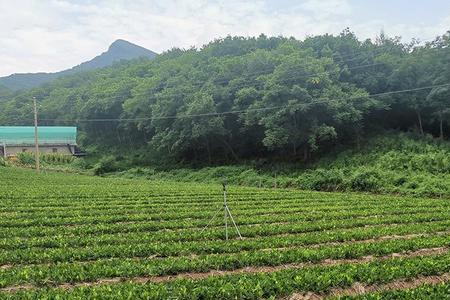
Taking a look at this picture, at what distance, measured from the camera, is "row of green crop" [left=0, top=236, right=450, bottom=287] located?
992 cm

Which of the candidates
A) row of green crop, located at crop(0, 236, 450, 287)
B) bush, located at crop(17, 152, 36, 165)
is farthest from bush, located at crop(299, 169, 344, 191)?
bush, located at crop(17, 152, 36, 165)

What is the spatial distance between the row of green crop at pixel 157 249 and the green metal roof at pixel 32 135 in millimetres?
79771

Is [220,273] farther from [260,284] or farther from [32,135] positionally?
[32,135]

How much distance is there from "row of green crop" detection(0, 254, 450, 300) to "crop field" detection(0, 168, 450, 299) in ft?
0.07

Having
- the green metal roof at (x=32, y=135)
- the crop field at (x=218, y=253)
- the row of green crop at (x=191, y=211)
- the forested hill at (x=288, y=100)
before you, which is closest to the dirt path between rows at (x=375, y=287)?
the crop field at (x=218, y=253)

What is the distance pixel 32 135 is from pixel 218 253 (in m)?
83.0

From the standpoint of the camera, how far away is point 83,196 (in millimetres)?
28875

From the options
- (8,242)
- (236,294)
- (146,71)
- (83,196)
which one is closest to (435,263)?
(236,294)

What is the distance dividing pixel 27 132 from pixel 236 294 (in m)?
87.0

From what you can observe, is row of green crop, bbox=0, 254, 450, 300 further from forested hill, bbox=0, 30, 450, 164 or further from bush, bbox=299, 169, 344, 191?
forested hill, bbox=0, 30, 450, 164

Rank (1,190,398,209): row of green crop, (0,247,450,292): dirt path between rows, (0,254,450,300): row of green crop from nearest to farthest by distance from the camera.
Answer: (0,254,450,300): row of green crop
(0,247,450,292): dirt path between rows
(1,190,398,209): row of green crop

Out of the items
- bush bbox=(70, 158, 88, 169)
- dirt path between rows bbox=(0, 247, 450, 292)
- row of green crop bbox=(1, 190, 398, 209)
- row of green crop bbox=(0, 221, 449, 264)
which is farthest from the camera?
bush bbox=(70, 158, 88, 169)

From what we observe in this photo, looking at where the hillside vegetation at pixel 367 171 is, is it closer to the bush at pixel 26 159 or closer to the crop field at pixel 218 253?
the crop field at pixel 218 253

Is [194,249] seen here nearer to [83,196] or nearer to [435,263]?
[435,263]
